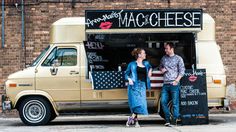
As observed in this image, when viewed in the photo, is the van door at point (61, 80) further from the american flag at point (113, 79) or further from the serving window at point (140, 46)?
the serving window at point (140, 46)

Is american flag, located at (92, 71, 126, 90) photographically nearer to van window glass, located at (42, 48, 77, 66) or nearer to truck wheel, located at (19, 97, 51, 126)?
van window glass, located at (42, 48, 77, 66)

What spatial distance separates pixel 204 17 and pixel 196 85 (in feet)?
5.68

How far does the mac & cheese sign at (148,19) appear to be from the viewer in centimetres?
1215

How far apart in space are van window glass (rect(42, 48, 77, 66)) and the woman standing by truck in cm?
150

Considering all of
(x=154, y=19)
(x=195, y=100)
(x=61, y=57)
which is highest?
(x=154, y=19)

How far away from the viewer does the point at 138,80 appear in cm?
1183

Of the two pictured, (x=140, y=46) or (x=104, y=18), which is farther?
(x=140, y=46)

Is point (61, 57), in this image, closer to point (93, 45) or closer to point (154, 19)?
point (93, 45)

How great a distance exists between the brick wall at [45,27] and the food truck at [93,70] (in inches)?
161

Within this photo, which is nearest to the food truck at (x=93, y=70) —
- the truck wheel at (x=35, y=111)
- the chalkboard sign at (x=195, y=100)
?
the truck wheel at (x=35, y=111)

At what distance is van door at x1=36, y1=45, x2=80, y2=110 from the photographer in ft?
41.1

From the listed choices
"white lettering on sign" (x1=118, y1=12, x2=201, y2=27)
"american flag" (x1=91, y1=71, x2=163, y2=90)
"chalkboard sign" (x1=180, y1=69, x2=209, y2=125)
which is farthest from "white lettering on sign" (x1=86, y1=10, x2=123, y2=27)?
"chalkboard sign" (x1=180, y1=69, x2=209, y2=125)

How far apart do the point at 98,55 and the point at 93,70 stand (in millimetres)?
385

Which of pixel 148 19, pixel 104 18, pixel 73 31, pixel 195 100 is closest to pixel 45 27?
pixel 73 31
